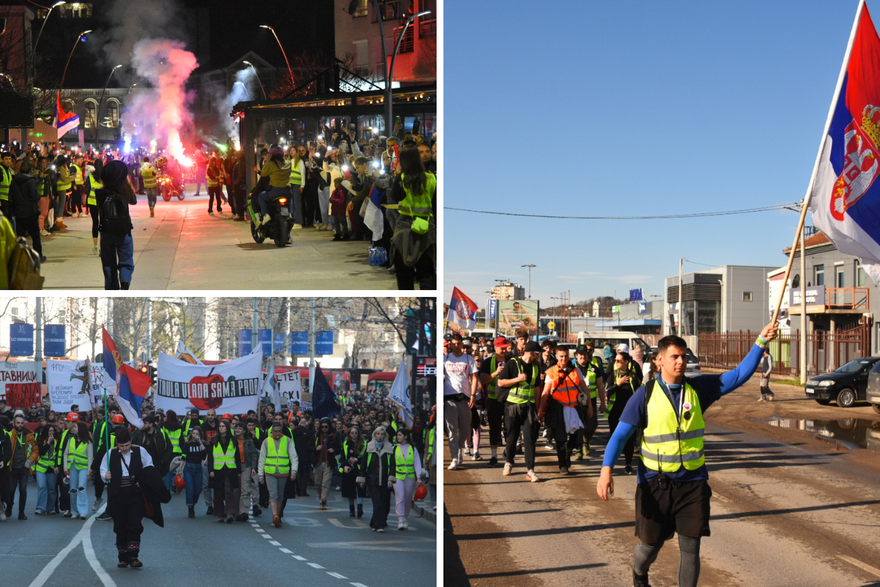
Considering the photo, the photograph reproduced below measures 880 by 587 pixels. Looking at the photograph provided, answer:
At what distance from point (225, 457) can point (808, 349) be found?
37021 mm

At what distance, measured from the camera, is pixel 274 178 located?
573 cm

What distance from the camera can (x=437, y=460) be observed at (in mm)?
4883

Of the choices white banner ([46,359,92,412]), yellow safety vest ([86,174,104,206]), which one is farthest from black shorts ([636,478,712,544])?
white banner ([46,359,92,412])

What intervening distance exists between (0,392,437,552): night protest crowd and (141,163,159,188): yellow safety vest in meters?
2.11

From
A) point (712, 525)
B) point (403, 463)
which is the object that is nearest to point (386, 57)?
point (403, 463)

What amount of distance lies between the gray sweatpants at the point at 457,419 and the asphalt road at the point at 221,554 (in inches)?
65.3

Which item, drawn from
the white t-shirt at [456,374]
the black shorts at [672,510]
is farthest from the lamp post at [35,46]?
the white t-shirt at [456,374]

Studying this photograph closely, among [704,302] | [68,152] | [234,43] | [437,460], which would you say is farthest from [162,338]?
[704,302]

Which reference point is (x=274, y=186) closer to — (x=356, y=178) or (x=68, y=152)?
(x=356, y=178)

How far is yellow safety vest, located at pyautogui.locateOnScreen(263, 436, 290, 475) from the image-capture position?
924 centimetres

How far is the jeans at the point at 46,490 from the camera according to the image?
9.14 metres

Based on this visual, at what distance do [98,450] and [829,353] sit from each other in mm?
35682

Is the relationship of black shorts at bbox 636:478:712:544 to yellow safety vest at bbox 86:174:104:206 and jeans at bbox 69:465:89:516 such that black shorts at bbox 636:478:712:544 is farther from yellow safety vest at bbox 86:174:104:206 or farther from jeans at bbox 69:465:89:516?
jeans at bbox 69:465:89:516

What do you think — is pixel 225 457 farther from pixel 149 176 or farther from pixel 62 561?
pixel 149 176
